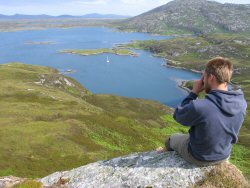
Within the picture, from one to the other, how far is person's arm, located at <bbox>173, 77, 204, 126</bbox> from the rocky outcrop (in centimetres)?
244

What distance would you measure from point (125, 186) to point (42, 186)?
4362mm

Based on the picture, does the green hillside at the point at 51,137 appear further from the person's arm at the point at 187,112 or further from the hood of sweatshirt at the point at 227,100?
the hood of sweatshirt at the point at 227,100

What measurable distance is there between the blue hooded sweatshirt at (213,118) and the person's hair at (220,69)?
45 cm

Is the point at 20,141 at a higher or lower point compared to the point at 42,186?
lower

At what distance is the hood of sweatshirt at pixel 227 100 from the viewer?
1099cm

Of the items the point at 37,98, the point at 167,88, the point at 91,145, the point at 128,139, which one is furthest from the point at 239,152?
the point at 167,88

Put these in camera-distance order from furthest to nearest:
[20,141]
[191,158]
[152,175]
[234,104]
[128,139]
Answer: [128,139] < [20,141] < [152,175] < [191,158] < [234,104]

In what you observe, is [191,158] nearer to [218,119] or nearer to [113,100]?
[218,119]

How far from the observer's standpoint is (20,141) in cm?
4491

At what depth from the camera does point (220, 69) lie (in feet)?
34.7

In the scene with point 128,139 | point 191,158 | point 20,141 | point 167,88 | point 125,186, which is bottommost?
point 167,88

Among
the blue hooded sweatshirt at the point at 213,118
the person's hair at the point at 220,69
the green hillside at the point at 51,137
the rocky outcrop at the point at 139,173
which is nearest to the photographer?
the person's hair at the point at 220,69

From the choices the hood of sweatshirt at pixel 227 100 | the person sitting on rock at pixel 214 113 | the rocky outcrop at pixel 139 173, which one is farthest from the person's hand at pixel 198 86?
the rocky outcrop at pixel 139 173

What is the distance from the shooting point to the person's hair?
1056 cm
